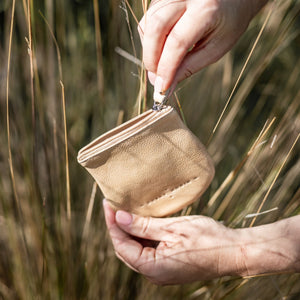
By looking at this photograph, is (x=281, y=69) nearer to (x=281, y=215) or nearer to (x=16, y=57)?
(x=281, y=215)

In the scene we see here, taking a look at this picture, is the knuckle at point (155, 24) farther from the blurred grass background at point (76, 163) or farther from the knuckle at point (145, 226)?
the knuckle at point (145, 226)

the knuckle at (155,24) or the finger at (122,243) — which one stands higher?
the knuckle at (155,24)

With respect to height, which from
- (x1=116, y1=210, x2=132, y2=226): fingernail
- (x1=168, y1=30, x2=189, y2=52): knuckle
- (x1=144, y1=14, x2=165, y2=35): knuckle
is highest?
(x1=144, y1=14, x2=165, y2=35): knuckle

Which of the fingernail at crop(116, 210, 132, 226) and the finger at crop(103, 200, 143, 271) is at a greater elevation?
the fingernail at crop(116, 210, 132, 226)

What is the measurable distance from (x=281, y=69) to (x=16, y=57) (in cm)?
86

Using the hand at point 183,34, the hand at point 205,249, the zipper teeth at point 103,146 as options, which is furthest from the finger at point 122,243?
the hand at point 183,34

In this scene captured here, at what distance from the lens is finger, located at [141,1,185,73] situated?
24.8 inches

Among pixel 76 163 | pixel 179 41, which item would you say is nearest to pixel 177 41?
pixel 179 41

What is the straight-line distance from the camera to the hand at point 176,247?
2.34 feet

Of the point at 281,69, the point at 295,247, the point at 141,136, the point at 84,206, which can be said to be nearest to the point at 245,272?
the point at 295,247

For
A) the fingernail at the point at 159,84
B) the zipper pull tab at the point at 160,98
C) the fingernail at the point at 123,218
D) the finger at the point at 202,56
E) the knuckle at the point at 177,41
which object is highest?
the knuckle at the point at 177,41

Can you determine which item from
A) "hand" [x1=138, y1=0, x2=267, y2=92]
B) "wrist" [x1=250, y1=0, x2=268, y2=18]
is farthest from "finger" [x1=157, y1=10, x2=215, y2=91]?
"wrist" [x1=250, y1=0, x2=268, y2=18]

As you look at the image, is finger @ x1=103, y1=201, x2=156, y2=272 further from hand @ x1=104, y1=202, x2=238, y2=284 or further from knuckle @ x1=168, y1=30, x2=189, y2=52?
knuckle @ x1=168, y1=30, x2=189, y2=52

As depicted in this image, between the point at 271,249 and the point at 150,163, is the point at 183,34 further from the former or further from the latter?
the point at 271,249
